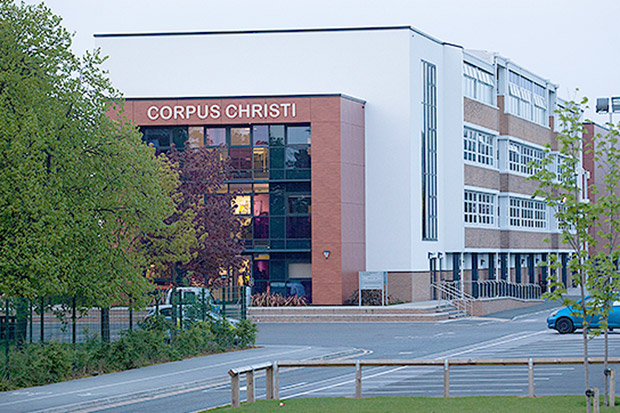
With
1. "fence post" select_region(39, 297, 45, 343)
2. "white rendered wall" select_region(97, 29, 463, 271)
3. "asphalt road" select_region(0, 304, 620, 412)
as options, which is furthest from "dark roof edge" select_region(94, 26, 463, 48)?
"fence post" select_region(39, 297, 45, 343)

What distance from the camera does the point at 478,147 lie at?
61.8 metres

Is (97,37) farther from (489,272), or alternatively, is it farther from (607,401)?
(607,401)

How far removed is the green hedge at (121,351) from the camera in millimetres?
22906

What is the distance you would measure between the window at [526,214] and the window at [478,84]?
7.43 metres

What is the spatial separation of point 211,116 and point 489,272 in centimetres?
2268

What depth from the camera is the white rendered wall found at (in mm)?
54375

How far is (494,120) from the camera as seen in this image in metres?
63.9

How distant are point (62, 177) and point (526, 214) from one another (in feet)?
166

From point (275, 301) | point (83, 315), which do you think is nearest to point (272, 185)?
point (275, 301)

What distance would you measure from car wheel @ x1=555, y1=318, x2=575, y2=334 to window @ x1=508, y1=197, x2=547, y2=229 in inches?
1193

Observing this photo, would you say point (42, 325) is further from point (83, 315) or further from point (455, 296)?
point (455, 296)

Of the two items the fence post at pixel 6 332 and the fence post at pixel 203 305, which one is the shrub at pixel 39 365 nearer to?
the fence post at pixel 6 332

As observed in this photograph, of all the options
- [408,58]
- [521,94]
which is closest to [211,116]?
[408,58]

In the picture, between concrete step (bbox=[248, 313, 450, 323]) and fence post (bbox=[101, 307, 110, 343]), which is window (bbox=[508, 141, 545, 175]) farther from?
fence post (bbox=[101, 307, 110, 343])
